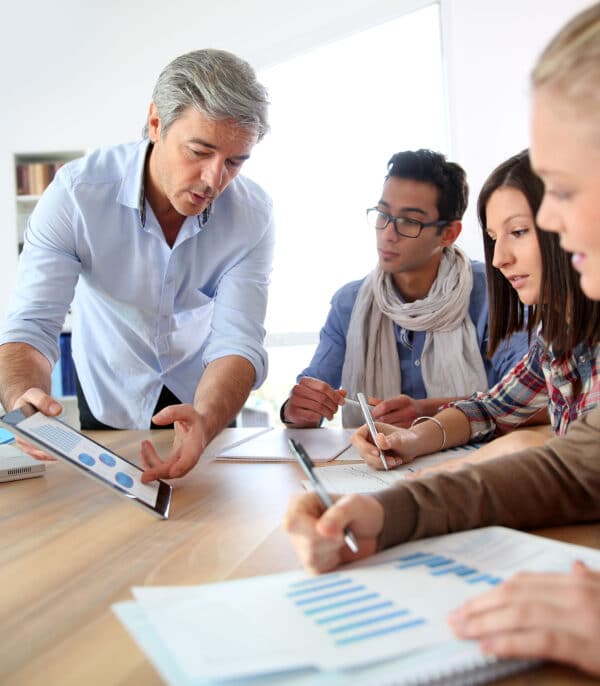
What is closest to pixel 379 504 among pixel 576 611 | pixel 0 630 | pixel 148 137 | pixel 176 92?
pixel 576 611

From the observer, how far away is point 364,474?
124 cm

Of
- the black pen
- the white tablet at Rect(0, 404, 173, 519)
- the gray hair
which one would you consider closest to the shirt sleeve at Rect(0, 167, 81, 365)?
the gray hair

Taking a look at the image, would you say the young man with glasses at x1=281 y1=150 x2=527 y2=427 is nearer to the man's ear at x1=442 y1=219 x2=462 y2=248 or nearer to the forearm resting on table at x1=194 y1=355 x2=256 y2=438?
the man's ear at x1=442 y1=219 x2=462 y2=248

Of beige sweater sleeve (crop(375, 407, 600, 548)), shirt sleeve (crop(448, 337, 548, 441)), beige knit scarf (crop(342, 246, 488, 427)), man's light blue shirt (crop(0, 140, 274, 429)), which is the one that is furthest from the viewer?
beige knit scarf (crop(342, 246, 488, 427))

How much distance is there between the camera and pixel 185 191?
1.74 metres

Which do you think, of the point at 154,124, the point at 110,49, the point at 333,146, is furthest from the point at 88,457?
the point at 110,49

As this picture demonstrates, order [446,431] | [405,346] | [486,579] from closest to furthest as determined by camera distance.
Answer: [486,579] < [446,431] < [405,346]

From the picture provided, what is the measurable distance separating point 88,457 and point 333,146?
3583 millimetres

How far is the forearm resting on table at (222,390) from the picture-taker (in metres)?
1.50

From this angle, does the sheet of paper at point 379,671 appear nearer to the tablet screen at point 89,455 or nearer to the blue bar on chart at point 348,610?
the blue bar on chart at point 348,610

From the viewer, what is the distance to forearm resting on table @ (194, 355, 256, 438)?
1.50m

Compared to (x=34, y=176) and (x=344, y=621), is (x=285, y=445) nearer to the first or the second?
(x=344, y=621)

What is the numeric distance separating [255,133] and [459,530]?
119 centimetres

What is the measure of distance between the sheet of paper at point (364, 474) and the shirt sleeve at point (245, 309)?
42cm
